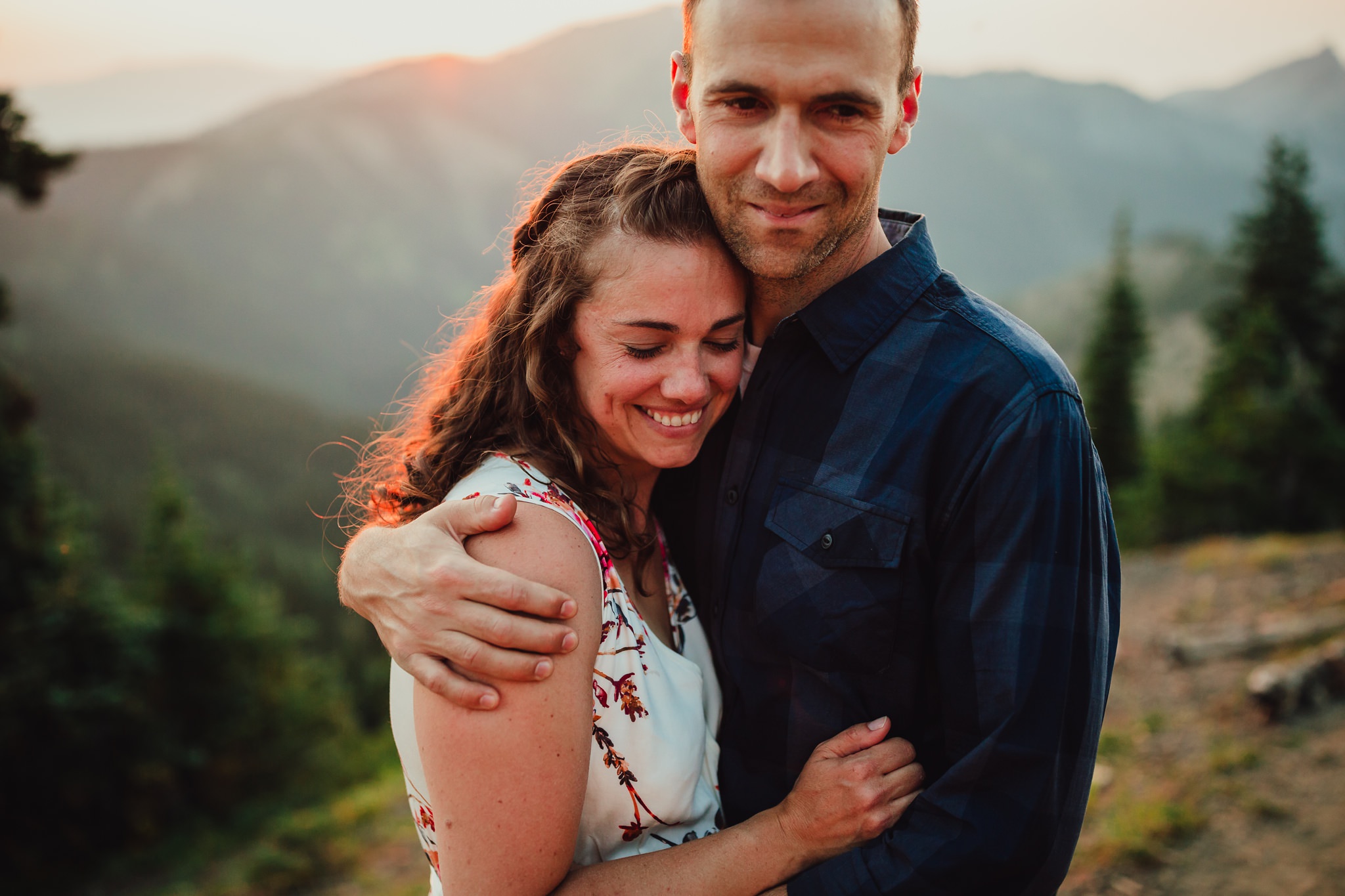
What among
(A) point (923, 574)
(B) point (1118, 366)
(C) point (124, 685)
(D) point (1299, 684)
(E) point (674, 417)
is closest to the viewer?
(A) point (923, 574)

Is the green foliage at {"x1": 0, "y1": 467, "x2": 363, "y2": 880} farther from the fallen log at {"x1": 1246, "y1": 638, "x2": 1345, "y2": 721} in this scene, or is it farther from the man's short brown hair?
the fallen log at {"x1": 1246, "y1": 638, "x2": 1345, "y2": 721}

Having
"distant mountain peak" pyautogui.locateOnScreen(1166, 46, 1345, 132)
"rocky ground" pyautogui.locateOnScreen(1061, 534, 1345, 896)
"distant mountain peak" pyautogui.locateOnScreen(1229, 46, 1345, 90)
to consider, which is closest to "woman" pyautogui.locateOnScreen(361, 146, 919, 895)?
"rocky ground" pyautogui.locateOnScreen(1061, 534, 1345, 896)

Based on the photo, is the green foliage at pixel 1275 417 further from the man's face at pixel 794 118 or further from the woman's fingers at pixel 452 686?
the woman's fingers at pixel 452 686

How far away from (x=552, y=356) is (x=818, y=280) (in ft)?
2.56

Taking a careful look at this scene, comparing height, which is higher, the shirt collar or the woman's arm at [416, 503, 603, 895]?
the shirt collar

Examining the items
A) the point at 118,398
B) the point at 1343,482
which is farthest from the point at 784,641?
the point at 118,398

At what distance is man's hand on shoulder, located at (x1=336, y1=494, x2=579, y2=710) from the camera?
1648 mm

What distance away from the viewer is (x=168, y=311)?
325 feet

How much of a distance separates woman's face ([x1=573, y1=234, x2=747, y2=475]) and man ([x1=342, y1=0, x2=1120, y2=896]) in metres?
0.10

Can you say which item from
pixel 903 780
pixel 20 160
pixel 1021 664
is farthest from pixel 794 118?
pixel 20 160

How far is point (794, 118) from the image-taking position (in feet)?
6.30

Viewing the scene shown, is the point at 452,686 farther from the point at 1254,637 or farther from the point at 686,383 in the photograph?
the point at 1254,637

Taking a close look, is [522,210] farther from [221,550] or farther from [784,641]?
[221,550]

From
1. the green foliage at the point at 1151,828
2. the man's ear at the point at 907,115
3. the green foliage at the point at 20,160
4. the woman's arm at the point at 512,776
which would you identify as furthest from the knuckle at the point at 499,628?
the green foliage at the point at 20,160
